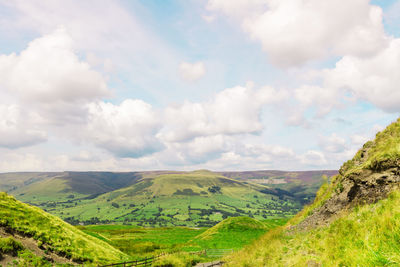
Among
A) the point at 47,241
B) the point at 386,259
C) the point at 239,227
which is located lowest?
the point at 239,227

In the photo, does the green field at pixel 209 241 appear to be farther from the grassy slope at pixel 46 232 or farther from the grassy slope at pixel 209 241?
the grassy slope at pixel 46 232

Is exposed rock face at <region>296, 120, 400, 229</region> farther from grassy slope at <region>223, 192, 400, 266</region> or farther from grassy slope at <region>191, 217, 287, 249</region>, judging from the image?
grassy slope at <region>191, 217, 287, 249</region>

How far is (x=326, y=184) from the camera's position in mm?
28750

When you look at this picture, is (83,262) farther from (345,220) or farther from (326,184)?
(326,184)

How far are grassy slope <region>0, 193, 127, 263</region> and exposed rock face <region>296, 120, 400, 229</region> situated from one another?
28596 mm

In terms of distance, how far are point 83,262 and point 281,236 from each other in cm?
2542

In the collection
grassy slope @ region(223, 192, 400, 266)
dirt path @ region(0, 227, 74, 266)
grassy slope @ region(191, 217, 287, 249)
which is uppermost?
grassy slope @ region(223, 192, 400, 266)

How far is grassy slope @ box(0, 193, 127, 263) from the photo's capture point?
90.2ft

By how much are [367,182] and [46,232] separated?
3754 centimetres

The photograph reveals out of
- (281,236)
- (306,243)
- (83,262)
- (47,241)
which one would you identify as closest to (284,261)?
(306,243)

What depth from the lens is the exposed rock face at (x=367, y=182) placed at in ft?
56.6

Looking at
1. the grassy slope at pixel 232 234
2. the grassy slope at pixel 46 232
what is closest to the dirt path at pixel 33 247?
the grassy slope at pixel 46 232

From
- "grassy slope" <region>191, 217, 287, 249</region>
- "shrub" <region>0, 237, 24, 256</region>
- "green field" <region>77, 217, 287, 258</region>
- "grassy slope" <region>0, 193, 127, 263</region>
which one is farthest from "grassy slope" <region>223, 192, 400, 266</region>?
"grassy slope" <region>191, 217, 287, 249</region>

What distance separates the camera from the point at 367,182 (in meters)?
18.7
